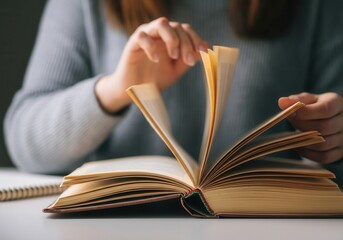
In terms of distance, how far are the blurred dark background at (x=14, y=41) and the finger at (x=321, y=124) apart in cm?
111

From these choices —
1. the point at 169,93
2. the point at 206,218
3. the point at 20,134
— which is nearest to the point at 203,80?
the point at 169,93

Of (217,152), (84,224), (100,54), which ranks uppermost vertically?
(100,54)

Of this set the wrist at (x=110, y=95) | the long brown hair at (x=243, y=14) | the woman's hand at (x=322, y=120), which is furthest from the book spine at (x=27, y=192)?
the long brown hair at (x=243, y=14)

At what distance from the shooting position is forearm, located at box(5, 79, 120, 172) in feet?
3.59

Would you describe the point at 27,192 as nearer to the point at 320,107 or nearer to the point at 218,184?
the point at 218,184

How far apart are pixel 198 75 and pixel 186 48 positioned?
1.17ft

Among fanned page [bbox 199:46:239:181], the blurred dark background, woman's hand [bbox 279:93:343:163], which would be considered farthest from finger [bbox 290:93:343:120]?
the blurred dark background

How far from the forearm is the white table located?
16.8 inches

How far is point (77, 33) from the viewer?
1.28m

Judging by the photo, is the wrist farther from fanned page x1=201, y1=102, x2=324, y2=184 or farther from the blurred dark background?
the blurred dark background

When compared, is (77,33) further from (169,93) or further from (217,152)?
(217,152)

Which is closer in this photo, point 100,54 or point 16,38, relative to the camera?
point 100,54

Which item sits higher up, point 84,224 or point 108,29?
point 108,29

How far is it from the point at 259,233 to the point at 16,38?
127 cm
